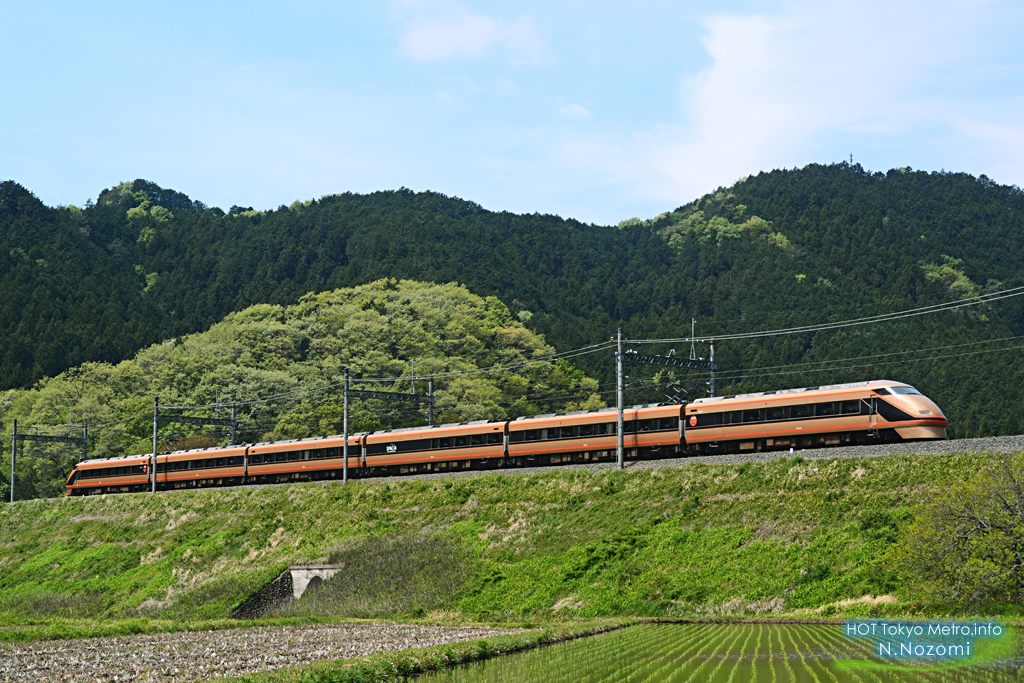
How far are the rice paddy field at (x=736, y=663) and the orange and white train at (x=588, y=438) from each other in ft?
56.4

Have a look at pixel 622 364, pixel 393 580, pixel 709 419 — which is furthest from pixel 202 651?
pixel 709 419

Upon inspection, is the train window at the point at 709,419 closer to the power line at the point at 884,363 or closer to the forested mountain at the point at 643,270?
the forested mountain at the point at 643,270

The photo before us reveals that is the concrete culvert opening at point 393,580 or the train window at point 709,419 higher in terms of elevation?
the train window at point 709,419

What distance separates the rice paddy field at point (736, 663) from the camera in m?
16.8

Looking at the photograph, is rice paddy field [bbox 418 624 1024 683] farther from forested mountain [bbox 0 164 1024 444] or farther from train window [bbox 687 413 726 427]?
forested mountain [bbox 0 164 1024 444]

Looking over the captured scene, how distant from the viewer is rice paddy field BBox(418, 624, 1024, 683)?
1680 cm

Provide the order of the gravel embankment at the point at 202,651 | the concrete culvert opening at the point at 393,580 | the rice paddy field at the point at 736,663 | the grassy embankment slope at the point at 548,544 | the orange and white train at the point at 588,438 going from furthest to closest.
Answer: the orange and white train at the point at 588,438, the concrete culvert opening at the point at 393,580, the grassy embankment slope at the point at 548,544, the gravel embankment at the point at 202,651, the rice paddy field at the point at 736,663

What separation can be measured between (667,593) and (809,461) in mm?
9111

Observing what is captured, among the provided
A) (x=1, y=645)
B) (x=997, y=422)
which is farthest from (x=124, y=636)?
(x=997, y=422)

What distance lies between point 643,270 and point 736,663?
129374mm

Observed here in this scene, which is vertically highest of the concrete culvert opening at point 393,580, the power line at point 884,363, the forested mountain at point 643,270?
the forested mountain at point 643,270

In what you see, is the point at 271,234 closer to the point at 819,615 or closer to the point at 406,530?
the point at 406,530

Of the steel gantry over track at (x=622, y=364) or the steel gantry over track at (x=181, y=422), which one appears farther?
the steel gantry over track at (x=181, y=422)

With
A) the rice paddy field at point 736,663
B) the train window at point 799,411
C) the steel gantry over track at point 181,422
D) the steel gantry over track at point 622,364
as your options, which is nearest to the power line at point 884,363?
the steel gantry over track at point 622,364
